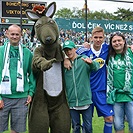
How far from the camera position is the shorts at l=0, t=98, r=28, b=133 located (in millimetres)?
3521

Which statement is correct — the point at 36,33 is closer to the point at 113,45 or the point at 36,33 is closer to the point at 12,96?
the point at 12,96

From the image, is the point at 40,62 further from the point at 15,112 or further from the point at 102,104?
the point at 102,104

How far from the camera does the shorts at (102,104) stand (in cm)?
389

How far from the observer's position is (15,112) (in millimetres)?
3562

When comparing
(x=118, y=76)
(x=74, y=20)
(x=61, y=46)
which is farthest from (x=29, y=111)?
(x=74, y=20)

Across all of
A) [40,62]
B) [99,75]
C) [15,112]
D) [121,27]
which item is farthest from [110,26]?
[40,62]

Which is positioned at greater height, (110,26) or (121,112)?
(110,26)

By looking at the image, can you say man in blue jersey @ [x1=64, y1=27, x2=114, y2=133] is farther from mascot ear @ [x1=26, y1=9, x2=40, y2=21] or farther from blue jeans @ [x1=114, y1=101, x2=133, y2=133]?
mascot ear @ [x1=26, y1=9, x2=40, y2=21]

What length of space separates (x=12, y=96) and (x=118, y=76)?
4.22 ft

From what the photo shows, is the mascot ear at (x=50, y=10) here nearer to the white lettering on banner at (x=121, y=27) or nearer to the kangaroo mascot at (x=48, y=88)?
the kangaroo mascot at (x=48, y=88)

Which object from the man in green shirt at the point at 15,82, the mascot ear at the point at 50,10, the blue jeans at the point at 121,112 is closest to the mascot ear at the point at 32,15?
the mascot ear at the point at 50,10

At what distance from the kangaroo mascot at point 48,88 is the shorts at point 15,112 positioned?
214mm

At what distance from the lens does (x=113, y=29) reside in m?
15.2

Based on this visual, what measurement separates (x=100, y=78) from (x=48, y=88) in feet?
2.74
